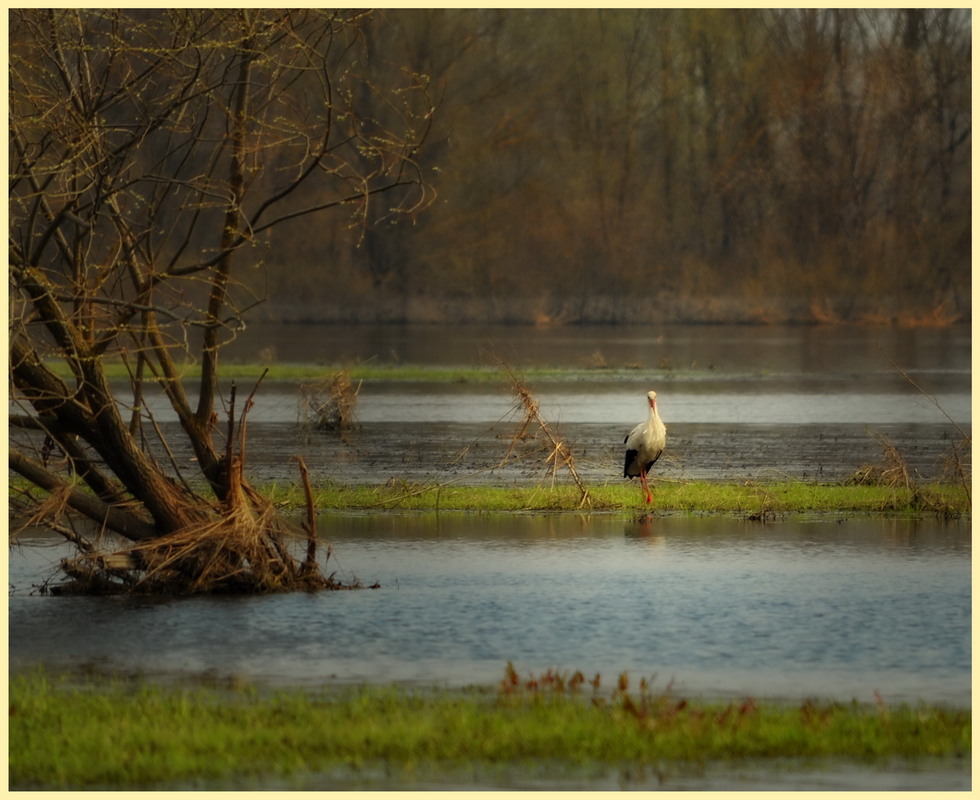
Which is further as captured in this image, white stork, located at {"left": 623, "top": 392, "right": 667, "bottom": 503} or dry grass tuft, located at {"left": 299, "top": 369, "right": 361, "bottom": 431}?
dry grass tuft, located at {"left": 299, "top": 369, "right": 361, "bottom": 431}

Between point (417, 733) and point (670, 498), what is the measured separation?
32.9ft

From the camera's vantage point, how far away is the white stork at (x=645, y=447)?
59.9 feet

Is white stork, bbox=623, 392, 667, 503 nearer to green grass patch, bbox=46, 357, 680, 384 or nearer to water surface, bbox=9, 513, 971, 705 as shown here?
water surface, bbox=9, 513, 971, 705

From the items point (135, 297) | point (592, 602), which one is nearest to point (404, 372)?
point (135, 297)

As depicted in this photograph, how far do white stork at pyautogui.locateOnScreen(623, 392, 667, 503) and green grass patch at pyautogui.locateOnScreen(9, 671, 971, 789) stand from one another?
8559 mm

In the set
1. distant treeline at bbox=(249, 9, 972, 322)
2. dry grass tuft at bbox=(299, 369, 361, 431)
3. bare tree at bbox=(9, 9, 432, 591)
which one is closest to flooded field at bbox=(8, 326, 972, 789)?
bare tree at bbox=(9, 9, 432, 591)

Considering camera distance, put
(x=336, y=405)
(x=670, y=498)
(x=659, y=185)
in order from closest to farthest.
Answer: (x=670, y=498) < (x=336, y=405) < (x=659, y=185)

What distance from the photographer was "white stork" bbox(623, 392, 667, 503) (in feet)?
59.9

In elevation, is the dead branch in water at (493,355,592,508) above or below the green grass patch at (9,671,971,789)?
above

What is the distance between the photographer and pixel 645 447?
59.8 feet

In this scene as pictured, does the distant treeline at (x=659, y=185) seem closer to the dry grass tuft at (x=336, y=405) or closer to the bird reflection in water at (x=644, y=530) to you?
the dry grass tuft at (x=336, y=405)

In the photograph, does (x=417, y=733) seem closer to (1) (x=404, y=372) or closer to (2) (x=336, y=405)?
(2) (x=336, y=405)

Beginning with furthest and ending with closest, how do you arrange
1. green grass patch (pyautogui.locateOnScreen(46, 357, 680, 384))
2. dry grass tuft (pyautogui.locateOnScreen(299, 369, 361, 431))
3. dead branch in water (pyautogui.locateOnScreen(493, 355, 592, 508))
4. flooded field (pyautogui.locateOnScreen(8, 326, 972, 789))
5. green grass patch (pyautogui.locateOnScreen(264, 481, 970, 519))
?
green grass patch (pyautogui.locateOnScreen(46, 357, 680, 384)), dry grass tuft (pyautogui.locateOnScreen(299, 369, 361, 431)), green grass patch (pyautogui.locateOnScreen(264, 481, 970, 519)), dead branch in water (pyautogui.locateOnScreen(493, 355, 592, 508)), flooded field (pyautogui.locateOnScreen(8, 326, 972, 789))

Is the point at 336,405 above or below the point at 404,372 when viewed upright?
below
